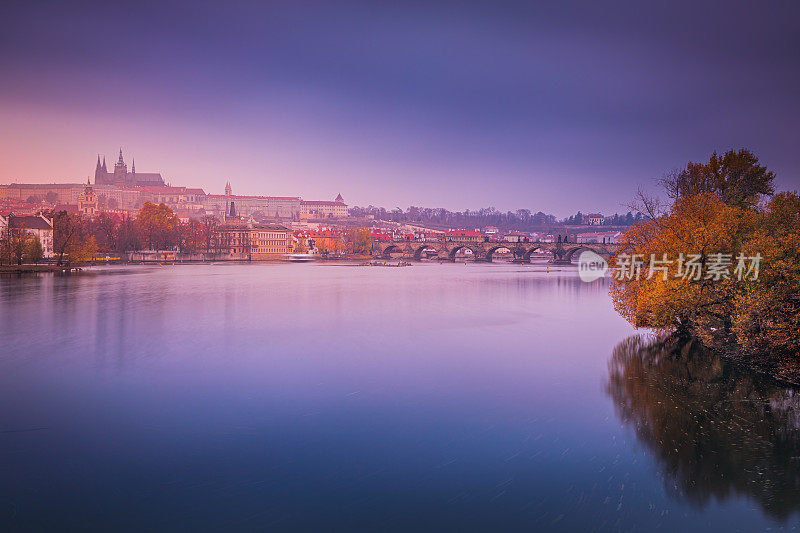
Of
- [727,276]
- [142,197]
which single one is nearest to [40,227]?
[727,276]

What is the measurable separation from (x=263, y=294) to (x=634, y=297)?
25.8 meters

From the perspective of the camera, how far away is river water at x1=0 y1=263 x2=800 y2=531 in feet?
23.5

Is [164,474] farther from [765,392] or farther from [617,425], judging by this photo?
[765,392]

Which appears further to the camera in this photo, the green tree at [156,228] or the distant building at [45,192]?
the distant building at [45,192]

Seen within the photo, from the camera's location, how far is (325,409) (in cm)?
1138

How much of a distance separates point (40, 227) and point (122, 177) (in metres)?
137

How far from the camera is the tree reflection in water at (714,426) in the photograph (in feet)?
25.7

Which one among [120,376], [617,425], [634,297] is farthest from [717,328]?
[120,376]

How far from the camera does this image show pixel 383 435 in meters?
9.90

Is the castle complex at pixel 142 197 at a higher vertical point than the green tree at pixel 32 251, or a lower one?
higher

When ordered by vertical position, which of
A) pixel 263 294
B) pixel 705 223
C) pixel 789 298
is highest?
pixel 705 223

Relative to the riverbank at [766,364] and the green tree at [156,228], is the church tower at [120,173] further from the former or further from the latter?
the riverbank at [766,364]

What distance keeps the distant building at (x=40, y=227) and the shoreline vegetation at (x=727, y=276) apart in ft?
206

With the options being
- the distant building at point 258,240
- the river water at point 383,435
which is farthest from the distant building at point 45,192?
the river water at point 383,435
